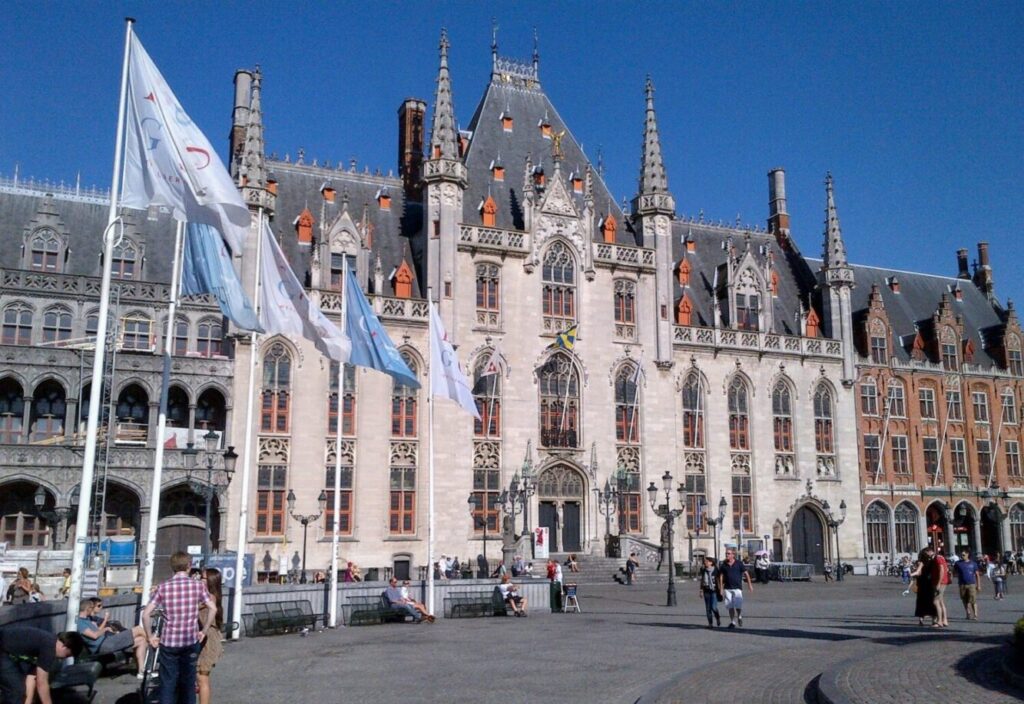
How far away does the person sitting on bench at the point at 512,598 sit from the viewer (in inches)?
1097

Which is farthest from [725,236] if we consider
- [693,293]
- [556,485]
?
[556,485]

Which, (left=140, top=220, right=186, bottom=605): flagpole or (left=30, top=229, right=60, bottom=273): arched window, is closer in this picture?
(left=140, top=220, right=186, bottom=605): flagpole

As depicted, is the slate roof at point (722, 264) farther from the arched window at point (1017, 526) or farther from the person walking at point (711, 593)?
the person walking at point (711, 593)

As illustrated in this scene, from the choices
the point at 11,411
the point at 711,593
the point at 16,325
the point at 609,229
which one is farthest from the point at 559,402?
the point at 711,593

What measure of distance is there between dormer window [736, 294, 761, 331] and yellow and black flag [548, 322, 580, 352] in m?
11.1

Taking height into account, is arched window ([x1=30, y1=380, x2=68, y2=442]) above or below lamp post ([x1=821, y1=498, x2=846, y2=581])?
above

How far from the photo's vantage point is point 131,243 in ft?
143

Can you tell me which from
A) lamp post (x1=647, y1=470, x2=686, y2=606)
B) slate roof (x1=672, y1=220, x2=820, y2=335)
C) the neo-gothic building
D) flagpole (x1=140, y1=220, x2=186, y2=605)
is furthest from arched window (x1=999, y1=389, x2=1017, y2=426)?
flagpole (x1=140, y1=220, x2=186, y2=605)

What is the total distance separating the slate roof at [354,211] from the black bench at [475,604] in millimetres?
20821

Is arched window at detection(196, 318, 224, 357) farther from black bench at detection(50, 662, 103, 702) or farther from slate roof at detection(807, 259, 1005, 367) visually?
slate roof at detection(807, 259, 1005, 367)

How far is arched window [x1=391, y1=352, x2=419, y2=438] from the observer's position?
146 ft

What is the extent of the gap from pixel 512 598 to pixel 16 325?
24.9m

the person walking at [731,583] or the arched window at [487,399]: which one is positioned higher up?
the arched window at [487,399]

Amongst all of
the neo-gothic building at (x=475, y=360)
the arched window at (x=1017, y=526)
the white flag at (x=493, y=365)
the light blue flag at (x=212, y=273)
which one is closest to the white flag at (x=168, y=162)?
the light blue flag at (x=212, y=273)
